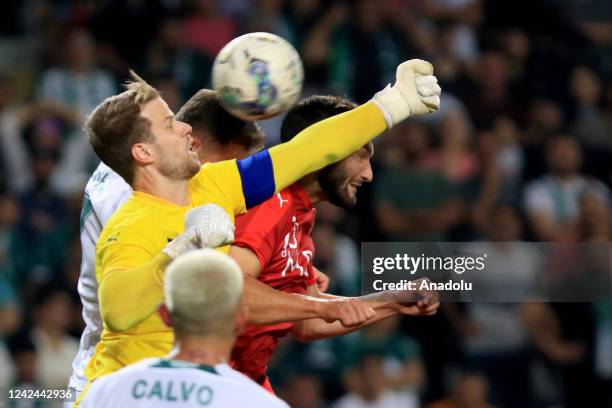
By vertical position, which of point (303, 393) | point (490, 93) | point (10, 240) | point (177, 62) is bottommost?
point (303, 393)

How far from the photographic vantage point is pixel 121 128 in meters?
4.58

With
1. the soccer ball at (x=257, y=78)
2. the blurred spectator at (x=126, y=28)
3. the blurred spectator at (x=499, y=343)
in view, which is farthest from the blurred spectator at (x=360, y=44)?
the soccer ball at (x=257, y=78)

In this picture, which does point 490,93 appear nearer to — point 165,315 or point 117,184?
point 117,184

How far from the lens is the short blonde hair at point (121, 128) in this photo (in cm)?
459

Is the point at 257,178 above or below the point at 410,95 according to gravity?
below

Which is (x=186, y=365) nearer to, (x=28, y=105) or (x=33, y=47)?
(x=28, y=105)

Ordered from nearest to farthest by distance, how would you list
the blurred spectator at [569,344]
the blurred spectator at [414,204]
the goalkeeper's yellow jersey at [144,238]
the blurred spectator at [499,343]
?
the goalkeeper's yellow jersey at [144,238], the blurred spectator at [499,343], the blurred spectator at [569,344], the blurred spectator at [414,204]

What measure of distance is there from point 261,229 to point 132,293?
82cm

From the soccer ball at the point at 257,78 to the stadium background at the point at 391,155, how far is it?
3708 mm

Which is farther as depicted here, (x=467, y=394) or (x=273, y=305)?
(x=467, y=394)

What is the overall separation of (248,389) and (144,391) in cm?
29

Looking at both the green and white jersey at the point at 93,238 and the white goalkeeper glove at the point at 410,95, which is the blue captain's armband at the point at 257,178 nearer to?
the white goalkeeper glove at the point at 410,95

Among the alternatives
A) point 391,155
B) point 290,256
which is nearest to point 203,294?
point 290,256

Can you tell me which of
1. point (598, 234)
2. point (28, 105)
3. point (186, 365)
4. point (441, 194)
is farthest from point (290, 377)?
point (186, 365)
